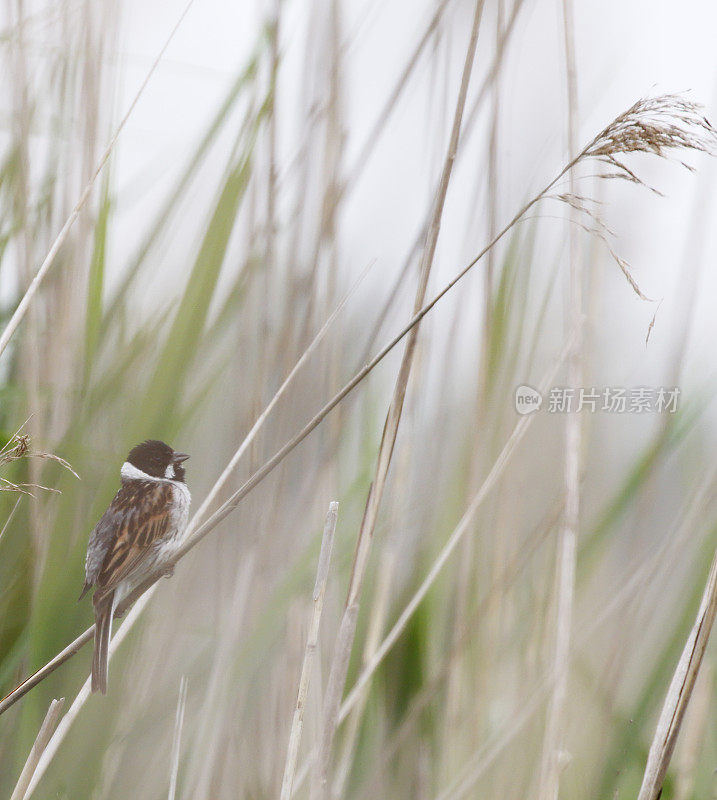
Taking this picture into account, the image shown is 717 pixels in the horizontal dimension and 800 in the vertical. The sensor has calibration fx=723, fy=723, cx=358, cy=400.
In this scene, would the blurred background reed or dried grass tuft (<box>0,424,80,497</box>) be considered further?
the blurred background reed

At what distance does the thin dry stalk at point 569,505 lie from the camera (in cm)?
88

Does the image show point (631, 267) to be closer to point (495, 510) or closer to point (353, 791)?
point (495, 510)

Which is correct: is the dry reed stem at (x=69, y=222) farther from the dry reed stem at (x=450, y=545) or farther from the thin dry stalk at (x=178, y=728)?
the dry reed stem at (x=450, y=545)

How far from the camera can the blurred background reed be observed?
0.91m

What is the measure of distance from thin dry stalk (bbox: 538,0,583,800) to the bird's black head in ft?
1.58

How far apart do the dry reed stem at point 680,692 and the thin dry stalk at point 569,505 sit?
5.8 inches

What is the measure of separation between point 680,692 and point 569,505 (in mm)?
251

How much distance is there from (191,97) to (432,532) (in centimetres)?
65

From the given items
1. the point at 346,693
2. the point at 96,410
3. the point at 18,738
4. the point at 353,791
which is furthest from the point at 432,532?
the point at 18,738

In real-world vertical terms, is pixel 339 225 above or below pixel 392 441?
above

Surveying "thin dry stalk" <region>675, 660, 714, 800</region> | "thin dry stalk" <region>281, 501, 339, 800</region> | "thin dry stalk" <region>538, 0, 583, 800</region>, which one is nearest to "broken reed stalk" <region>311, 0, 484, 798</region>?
"thin dry stalk" <region>281, 501, 339, 800</region>

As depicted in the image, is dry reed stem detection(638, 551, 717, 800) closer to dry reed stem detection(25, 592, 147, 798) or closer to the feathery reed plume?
the feathery reed plume

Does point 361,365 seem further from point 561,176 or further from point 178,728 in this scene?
point 178,728

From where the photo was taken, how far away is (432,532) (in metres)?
0.93
